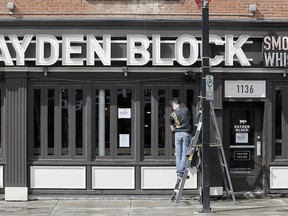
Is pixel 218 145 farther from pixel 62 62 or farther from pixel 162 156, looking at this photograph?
pixel 62 62

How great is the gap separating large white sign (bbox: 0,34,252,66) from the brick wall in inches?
20.6

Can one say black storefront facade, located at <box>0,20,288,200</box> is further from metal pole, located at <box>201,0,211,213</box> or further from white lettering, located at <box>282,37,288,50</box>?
metal pole, located at <box>201,0,211,213</box>

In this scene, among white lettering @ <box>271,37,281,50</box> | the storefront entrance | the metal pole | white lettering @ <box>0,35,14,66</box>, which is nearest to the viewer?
the metal pole

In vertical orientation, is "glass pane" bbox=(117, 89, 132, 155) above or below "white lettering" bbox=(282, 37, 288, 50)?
below

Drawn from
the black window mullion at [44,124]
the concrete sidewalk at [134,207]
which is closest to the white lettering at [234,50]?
the concrete sidewalk at [134,207]

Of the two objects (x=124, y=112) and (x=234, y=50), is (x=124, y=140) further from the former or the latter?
(x=234, y=50)

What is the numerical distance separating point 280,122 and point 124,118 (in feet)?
11.5

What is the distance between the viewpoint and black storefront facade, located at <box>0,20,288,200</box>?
1262 cm

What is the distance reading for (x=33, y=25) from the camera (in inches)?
498

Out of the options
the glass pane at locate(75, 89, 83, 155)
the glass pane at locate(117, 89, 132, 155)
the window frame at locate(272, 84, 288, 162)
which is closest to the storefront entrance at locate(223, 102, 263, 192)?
the window frame at locate(272, 84, 288, 162)

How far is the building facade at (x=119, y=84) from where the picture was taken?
1263cm

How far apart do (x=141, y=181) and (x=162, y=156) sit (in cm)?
73

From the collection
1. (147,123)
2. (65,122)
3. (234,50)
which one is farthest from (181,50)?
(65,122)

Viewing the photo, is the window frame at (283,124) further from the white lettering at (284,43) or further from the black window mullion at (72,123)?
the black window mullion at (72,123)
